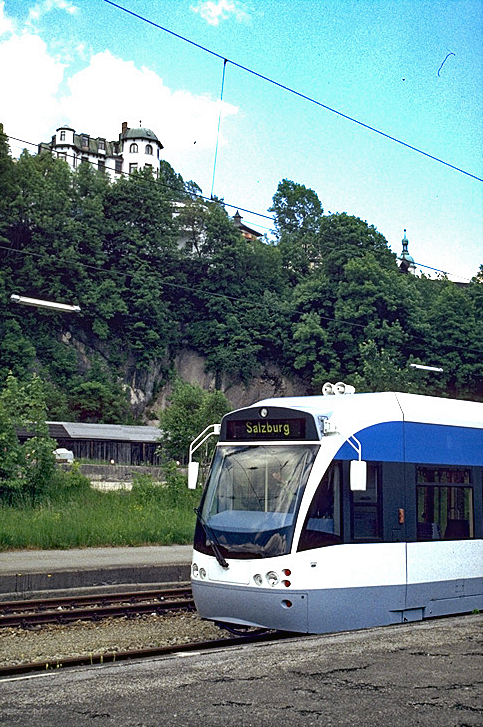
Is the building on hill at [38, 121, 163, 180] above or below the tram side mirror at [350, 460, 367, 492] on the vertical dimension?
above

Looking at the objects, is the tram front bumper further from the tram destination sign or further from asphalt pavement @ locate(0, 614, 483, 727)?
the tram destination sign

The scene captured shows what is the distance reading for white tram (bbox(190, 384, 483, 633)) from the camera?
1053cm

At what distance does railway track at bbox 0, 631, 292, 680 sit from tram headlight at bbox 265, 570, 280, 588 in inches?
54.5

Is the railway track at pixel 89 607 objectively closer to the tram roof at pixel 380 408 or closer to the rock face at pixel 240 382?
the tram roof at pixel 380 408

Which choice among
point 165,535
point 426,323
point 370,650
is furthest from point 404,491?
point 426,323

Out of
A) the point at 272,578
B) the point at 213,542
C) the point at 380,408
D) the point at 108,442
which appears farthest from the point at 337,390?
the point at 108,442

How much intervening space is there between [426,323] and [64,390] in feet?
107

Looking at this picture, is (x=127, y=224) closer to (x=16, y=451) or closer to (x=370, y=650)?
(x=16, y=451)

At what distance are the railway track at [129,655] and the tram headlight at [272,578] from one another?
1383 millimetres

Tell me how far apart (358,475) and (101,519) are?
1299 centimetres

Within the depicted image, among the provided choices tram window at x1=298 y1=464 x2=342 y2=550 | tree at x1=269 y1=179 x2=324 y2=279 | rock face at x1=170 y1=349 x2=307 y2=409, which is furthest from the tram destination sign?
tree at x1=269 y1=179 x2=324 y2=279

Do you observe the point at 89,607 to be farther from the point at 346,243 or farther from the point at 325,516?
the point at 346,243

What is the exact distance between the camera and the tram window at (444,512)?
1211cm

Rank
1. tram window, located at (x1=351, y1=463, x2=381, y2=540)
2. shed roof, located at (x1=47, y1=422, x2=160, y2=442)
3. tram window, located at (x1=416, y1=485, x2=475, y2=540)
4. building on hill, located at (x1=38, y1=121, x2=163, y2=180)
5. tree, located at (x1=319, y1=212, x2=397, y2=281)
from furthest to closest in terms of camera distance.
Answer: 1. building on hill, located at (x1=38, y1=121, x2=163, y2=180)
2. tree, located at (x1=319, y1=212, x2=397, y2=281)
3. shed roof, located at (x1=47, y1=422, x2=160, y2=442)
4. tram window, located at (x1=416, y1=485, x2=475, y2=540)
5. tram window, located at (x1=351, y1=463, x2=381, y2=540)
